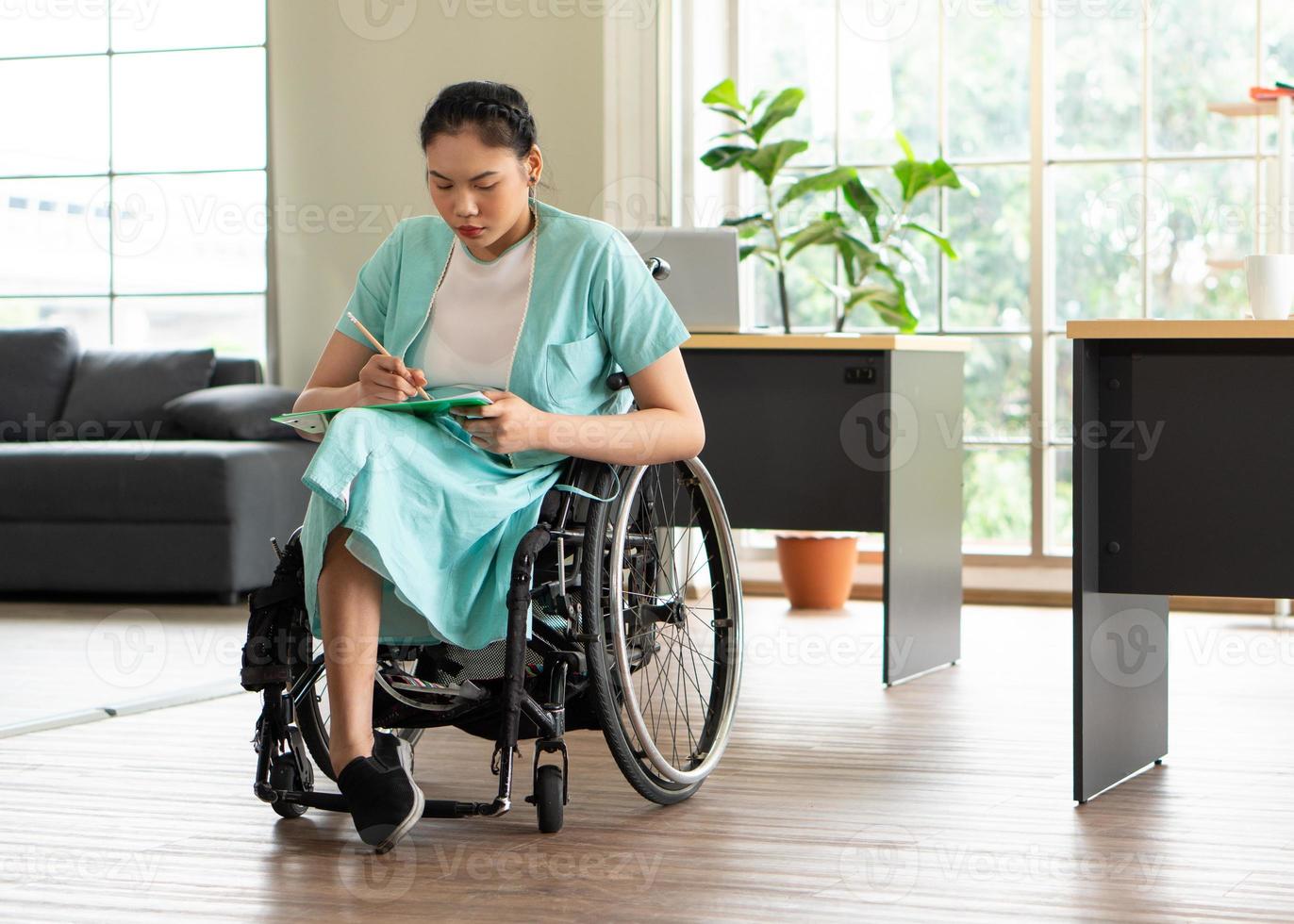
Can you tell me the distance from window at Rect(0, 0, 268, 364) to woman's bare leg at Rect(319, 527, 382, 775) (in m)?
3.69

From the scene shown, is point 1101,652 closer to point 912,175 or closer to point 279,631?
point 279,631

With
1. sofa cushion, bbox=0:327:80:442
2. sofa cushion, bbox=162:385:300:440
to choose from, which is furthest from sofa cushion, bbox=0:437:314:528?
sofa cushion, bbox=0:327:80:442

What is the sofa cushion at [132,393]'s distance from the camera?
499cm

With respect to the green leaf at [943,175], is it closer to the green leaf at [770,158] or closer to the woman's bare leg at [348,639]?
the green leaf at [770,158]

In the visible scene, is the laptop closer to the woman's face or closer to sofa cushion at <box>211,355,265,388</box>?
the woman's face

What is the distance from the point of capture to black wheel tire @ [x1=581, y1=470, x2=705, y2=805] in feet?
6.46

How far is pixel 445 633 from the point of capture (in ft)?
6.34

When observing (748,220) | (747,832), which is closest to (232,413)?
(748,220)

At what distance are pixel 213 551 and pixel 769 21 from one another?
7.89 ft

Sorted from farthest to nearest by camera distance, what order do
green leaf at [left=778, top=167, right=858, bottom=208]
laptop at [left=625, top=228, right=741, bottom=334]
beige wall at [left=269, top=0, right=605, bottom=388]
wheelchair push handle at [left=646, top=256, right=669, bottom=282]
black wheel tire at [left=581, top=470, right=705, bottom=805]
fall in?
beige wall at [left=269, top=0, right=605, bottom=388], green leaf at [left=778, top=167, right=858, bottom=208], laptop at [left=625, top=228, right=741, bottom=334], wheelchair push handle at [left=646, top=256, right=669, bottom=282], black wheel tire at [left=581, top=470, right=705, bottom=805]

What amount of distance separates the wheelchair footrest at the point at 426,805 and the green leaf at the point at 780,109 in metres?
2.97

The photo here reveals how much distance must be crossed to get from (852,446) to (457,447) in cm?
147

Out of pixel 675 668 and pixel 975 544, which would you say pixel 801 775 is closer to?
pixel 675 668

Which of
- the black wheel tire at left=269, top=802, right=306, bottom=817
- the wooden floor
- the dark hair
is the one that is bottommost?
the wooden floor
